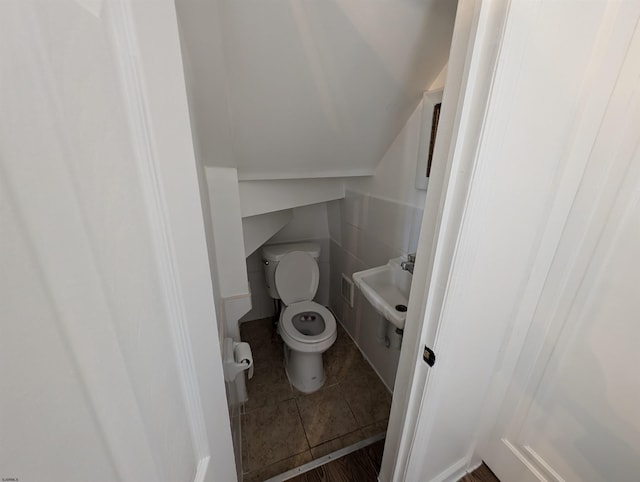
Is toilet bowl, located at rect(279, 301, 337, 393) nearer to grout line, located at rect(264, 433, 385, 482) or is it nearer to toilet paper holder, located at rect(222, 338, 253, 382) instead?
grout line, located at rect(264, 433, 385, 482)

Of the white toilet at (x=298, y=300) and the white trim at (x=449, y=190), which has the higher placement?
the white trim at (x=449, y=190)

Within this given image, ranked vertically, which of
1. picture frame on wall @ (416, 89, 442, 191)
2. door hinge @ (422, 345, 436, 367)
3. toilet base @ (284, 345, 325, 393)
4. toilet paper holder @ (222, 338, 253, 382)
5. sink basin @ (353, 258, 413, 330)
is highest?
picture frame on wall @ (416, 89, 442, 191)

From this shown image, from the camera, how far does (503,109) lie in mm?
576

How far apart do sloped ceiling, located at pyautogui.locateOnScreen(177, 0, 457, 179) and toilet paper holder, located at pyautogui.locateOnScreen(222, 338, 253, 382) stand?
31.5 inches

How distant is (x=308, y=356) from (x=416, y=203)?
1.19 m

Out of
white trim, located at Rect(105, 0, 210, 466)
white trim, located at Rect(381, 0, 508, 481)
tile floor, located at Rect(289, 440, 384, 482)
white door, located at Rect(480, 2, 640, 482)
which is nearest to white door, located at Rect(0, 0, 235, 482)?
white trim, located at Rect(105, 0, 210, 466)

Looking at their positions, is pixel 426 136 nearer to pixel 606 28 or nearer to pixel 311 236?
pixel 606 28

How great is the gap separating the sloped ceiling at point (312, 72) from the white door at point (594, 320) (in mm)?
536

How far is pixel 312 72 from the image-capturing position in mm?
964

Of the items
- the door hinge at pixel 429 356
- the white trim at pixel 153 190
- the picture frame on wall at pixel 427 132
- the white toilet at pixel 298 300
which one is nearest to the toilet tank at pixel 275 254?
the white toilet at pixel 298 300

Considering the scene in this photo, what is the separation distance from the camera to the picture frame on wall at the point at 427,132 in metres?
1.16

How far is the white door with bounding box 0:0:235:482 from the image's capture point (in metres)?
0.18

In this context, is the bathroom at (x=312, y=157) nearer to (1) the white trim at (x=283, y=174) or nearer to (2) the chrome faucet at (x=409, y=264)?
(1) the white trim at (x=283, y=174)

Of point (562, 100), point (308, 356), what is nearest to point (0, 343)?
point (562, 100)
